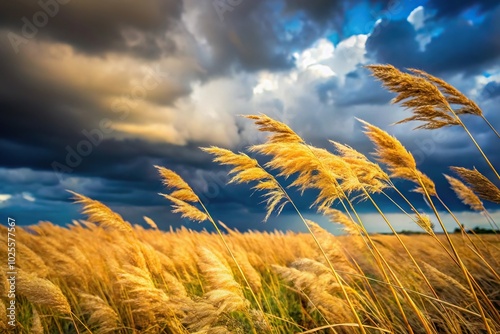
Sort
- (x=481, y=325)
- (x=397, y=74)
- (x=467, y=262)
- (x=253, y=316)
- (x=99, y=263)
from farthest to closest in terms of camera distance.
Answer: (x=99, y=263) → (x=467, y=262) → (x=481, y=325) → (x=397, y=74) → (x=253, y=316)

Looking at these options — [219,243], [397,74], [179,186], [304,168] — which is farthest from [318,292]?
[219,243]

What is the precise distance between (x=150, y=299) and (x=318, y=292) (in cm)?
132

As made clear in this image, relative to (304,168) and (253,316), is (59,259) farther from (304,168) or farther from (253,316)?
(304,168)

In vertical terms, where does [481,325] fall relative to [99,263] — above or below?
below

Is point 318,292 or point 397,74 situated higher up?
point 397,74

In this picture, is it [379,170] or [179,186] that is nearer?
[379,170]

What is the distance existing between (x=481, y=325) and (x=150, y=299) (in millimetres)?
2908

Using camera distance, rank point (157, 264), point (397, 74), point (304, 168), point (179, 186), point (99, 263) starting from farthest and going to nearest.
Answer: point (99, 263), point (157, 264), point (179, 186), point (397, 74), point (304, 168)

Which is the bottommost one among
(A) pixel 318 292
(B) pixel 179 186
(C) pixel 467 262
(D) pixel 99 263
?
(C) pixel 467 262

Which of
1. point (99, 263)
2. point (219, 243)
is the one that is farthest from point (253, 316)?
point (219, 243)

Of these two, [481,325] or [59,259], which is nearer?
[481,325]

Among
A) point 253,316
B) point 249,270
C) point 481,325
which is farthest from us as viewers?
point 249,270

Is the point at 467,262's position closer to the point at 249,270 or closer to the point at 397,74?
the point at 249,270

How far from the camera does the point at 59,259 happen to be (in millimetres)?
4684
